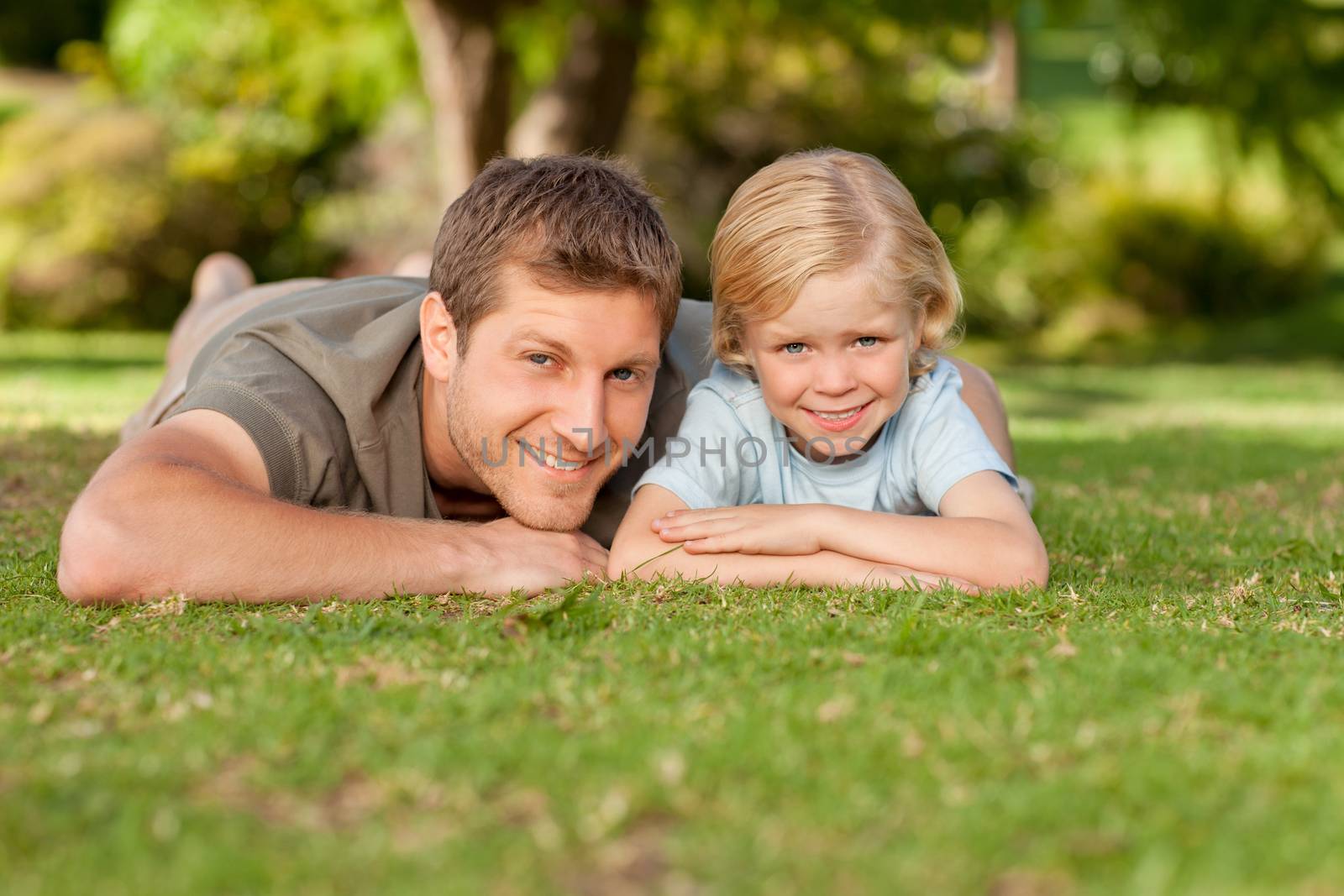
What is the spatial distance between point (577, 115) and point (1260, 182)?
46.9 ft

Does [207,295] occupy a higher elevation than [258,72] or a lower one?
lower

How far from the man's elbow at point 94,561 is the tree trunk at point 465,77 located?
9.41 metres

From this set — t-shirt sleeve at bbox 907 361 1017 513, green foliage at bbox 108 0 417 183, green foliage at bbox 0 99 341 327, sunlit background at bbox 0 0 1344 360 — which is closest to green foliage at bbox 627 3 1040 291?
sunlit background at bbox 0 0 1344 360

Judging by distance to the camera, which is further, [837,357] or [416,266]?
[416,266]

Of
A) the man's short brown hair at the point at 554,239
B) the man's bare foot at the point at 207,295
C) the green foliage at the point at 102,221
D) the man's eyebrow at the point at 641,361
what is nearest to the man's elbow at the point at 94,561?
the man's short brown hair at the point at 554,239

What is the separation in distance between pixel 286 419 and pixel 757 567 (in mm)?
1525

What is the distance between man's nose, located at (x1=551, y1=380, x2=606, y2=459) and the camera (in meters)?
4.08

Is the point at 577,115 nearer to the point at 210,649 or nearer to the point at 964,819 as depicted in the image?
Answer: the point at 210,649

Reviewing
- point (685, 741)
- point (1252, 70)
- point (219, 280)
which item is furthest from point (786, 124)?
point (685, 741)

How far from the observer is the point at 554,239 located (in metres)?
4.15

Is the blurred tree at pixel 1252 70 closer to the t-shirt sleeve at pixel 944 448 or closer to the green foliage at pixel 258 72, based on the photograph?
the green foliage at pixel 258 72

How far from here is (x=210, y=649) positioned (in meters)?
3.25

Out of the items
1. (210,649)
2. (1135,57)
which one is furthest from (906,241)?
(1135,57)

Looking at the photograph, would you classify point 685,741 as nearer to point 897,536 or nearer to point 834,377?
point 897,536
